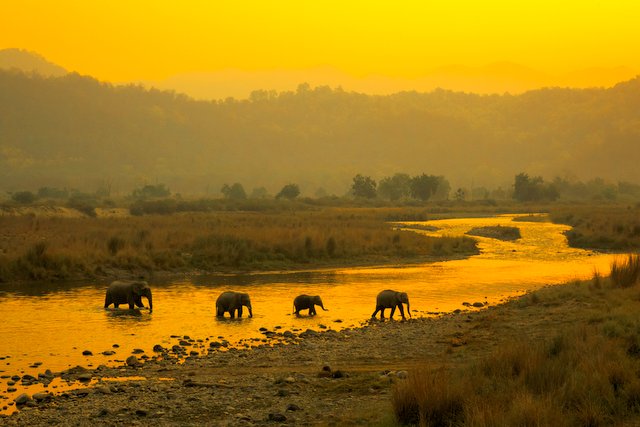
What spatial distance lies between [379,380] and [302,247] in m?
31.4

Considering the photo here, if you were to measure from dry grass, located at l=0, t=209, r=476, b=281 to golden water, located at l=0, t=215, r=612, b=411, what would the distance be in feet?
8.99

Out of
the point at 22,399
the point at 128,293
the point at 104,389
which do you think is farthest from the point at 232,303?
the point at 22,399

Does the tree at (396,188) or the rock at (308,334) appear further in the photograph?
the tree at (396,188)

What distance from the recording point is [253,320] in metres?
24.7

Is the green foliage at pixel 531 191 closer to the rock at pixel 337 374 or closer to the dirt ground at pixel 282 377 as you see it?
the dirt ground at pixel 282 377

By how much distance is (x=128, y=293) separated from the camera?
87.0 ft

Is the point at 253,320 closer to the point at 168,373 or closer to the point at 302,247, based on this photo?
the point at 168,373

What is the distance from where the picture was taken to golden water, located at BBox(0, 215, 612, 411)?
2002 cm

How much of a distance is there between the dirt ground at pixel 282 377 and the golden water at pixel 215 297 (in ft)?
4.57

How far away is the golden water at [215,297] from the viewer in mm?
20016

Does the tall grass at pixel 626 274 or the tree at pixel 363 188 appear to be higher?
the tree at pixel 363 188

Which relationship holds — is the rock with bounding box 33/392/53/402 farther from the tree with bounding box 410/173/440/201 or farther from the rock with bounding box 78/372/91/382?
the tree with bounding box 410/173/440/201

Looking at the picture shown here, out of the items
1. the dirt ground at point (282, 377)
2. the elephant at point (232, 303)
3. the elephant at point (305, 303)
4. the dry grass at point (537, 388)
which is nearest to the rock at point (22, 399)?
the dirt ground at point (282, 377)

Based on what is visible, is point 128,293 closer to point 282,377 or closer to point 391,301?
point 391,301
